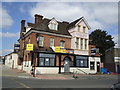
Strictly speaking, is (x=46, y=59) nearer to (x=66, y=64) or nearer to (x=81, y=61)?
(x=66, y=64)

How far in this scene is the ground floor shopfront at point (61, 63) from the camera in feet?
79.5

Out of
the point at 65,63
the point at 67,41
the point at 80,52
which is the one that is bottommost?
the point at 65,63

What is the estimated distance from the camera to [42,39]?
2588 centimetres

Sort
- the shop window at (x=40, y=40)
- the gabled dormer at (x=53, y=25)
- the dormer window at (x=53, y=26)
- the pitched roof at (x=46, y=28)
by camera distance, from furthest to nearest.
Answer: the dormer window at (x=53, y=26), the gabled dormer at (x=53, y=25), the pitched roof at (x=46, y=28), the shop window at (x=40, y=40)

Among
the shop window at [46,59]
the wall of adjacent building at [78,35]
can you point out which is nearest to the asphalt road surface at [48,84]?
the shop window at [46,59]

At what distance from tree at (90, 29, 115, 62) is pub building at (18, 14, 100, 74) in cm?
1293

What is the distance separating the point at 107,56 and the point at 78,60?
14.9 meters

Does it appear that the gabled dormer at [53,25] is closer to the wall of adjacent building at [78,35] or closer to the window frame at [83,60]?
the wall of adjacent building at [78,35]

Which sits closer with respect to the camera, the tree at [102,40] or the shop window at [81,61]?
→ the shop window at [81,61]

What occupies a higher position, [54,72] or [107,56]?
[107,56]

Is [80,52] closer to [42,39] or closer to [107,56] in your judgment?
[42,39]

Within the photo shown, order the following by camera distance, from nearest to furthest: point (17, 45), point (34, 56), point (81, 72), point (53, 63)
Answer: point (34, 56), point (53, 63), point (81, 72), point (17, 45)

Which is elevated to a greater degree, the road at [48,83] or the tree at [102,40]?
the tree at [102,40]

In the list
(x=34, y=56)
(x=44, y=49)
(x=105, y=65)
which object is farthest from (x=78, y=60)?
(x=105, y=65)
